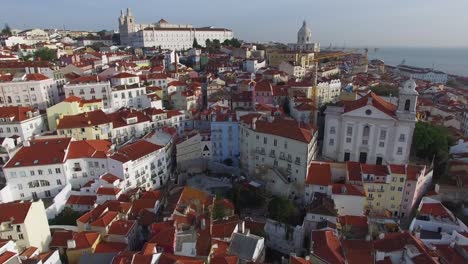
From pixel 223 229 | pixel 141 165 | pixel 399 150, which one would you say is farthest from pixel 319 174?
pixel 141 165

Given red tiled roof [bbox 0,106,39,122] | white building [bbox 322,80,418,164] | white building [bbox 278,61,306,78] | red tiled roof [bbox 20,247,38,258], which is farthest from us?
white building [bbox 278,61,306,78]

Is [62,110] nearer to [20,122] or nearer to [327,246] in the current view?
[20,122]

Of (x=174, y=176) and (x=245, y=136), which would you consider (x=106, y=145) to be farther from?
(x=245, y=136)

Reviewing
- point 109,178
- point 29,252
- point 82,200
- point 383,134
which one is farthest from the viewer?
point 383,134

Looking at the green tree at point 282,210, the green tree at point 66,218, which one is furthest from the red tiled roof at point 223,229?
the green tree at point 66,218

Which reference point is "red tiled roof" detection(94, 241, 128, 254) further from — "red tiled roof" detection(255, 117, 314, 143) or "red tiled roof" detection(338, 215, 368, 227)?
"red tiled roof" detection(338, 215, 368, 227)

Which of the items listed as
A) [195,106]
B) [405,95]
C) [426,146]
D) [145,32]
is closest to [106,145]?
[195,106]

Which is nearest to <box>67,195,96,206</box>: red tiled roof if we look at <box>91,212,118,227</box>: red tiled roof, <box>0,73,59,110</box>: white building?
<box>91,212,118,227</box>: red tiled roof
